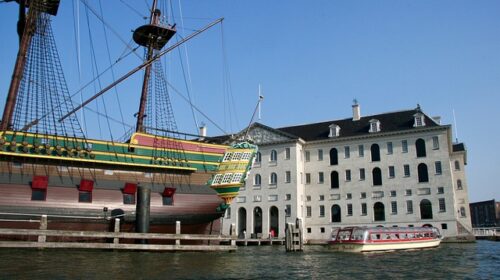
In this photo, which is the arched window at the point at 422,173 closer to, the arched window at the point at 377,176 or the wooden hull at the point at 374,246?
the arched window at the point at 377,176

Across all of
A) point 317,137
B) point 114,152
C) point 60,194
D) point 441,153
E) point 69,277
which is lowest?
point 69,277

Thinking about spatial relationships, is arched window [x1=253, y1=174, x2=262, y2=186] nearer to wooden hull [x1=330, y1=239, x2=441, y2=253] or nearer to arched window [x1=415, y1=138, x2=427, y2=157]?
arched window [x1=415, y1=138, x2=427, y2=157]

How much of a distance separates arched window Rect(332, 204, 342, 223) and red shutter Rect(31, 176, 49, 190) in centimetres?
4107

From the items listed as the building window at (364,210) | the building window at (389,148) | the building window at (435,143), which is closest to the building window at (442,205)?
the building window at (435,143)

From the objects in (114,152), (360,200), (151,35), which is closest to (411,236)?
(360,200)

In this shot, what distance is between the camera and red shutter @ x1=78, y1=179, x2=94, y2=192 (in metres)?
23.8

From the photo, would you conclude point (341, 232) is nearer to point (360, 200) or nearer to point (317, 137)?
point (360, 200)

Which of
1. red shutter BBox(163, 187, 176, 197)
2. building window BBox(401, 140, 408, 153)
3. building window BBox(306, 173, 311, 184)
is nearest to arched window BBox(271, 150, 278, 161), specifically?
building window BBox(306, 173, 311, 184)

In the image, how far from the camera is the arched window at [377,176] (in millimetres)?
54969

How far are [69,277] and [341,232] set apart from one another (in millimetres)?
24268

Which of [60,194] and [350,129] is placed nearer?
[60,194]

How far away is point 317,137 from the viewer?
61.1 metres

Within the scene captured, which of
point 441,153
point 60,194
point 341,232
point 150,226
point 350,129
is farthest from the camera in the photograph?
point 350,129

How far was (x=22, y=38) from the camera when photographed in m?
26.5
